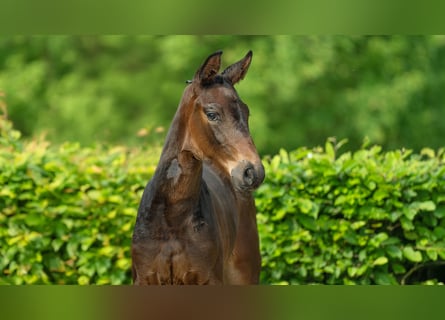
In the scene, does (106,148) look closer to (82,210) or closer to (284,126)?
(82,210)

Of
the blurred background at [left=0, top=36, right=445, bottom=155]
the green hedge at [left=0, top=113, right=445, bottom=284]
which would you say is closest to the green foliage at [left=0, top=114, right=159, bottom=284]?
the green hedge at [left=0, top=113, right=445, bottom=284]

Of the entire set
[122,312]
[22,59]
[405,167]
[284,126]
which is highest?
[22,59]

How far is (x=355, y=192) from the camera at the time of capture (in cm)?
540

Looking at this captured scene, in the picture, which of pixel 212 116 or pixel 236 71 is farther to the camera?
pixel 236 71

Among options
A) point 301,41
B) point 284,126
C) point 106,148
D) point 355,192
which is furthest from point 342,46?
point 355,192

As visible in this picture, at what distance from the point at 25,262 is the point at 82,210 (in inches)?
21.4

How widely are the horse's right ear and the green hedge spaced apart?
8.09 feet

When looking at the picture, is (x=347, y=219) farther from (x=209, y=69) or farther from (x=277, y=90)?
(x=277, y=90)

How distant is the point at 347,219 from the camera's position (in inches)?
216

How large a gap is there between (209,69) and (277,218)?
264 cm

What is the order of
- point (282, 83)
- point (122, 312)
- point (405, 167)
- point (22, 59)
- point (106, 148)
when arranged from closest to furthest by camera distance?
point (122, 312) → point (405, 167) → point (106, 148) → point (282, 83) → point (22, 59)

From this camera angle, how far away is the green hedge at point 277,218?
5.23 meters

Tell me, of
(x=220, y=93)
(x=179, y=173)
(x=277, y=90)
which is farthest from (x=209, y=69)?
(x=277, y=90)

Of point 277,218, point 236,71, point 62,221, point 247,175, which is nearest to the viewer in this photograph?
point 247,175
